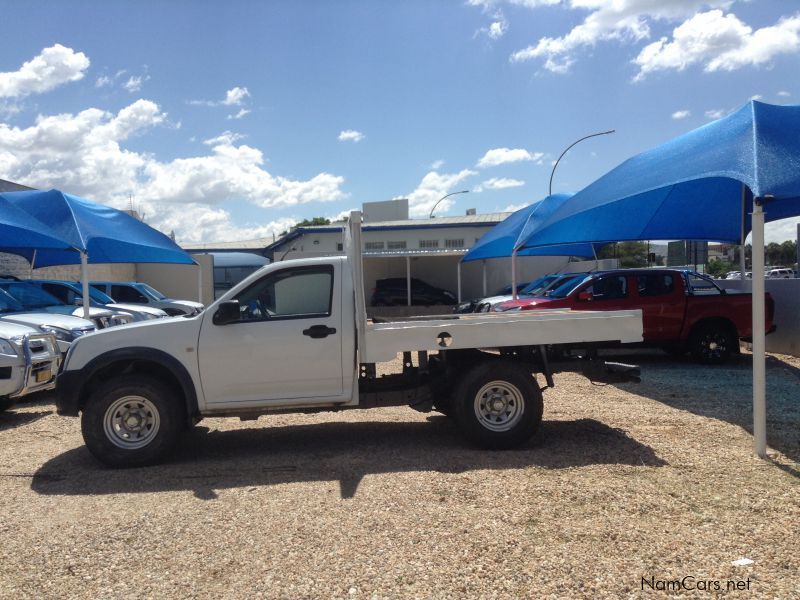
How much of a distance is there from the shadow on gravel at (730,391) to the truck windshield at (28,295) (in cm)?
1024

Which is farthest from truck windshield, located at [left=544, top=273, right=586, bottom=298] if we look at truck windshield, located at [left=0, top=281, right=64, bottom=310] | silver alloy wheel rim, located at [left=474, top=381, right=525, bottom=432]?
truck windshield, located at [left=0, top=281, right=64, bottom=310]

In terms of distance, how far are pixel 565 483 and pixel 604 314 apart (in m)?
1.90

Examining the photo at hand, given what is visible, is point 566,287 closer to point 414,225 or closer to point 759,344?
point 759,344

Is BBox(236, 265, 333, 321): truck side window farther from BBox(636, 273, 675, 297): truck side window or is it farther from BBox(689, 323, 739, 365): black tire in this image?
BBox(689, 323, 739, 365): black tire

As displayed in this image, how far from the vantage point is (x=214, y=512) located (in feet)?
16.3

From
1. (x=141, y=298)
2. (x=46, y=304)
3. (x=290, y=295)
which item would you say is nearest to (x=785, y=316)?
(x=290, y=295)

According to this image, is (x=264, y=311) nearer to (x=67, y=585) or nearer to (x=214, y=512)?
(x=214, y=512)

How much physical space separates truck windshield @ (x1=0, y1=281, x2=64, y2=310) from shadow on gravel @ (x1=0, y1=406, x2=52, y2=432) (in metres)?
3.19

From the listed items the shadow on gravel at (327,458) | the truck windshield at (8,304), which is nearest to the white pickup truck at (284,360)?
the shadow on gravel at (327,458)

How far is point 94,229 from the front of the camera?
12.4 m

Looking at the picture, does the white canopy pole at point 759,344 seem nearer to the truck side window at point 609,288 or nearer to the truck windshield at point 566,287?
the truck side window at point 609,288

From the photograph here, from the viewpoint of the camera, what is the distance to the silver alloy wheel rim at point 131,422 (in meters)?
6.17

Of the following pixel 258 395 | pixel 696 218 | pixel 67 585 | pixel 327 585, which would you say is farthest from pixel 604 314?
pixel 696 218

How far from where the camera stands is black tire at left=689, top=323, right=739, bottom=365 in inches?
488
